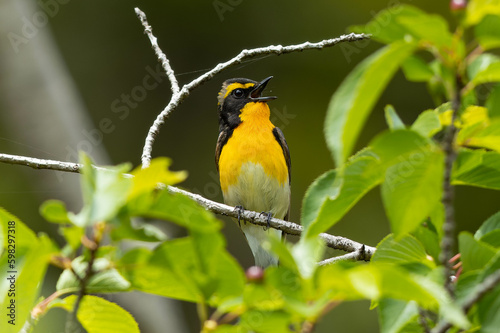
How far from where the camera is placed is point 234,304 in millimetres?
1246

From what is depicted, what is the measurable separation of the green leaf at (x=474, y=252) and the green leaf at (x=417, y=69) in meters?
0.39

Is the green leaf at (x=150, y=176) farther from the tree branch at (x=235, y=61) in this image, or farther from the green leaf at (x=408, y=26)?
the tree branch at (x=235, y=61)

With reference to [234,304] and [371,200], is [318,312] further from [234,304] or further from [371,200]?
[371,200]

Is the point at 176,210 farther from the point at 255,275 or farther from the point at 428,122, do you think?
the point at 428,122

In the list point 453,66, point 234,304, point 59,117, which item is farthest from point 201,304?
point 59,117

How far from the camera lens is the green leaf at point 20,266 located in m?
1.29

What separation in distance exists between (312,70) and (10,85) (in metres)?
4.50

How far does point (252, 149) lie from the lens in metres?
5.73

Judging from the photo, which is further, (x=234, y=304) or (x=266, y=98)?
(x=266, y=98)

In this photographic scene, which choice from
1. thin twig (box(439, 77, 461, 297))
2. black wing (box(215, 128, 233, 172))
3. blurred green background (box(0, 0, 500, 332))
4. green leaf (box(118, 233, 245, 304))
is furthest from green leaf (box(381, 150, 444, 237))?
blurred green background (box(0, 0, 500, 332))

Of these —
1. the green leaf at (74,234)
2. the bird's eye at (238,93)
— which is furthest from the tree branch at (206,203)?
the bird's eye at (238,93)

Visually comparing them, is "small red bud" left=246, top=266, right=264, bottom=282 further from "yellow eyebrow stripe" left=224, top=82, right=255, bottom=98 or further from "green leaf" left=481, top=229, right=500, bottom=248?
"yellow eyebrow stripe" left=224, top=82, right=255, bottom=98

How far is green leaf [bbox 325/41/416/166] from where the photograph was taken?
1196mm

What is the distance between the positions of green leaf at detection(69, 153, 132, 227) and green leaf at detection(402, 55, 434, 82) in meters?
0.61
